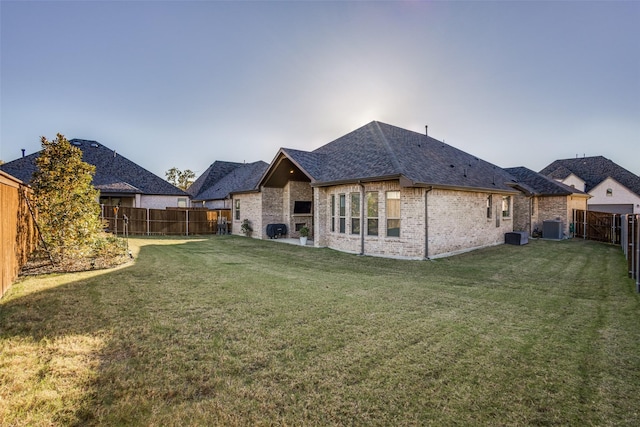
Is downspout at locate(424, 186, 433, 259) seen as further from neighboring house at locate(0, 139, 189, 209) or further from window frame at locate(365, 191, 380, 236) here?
neighboring house at locate(0, 139, 189, 209)

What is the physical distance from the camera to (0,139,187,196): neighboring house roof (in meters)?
23.8

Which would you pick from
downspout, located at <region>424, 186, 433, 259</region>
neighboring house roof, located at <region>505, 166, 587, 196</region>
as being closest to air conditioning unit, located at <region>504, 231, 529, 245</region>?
neighboring house roof, located at <region>505, 166, 587, 196</region>

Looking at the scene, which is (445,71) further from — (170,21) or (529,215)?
(529,215)

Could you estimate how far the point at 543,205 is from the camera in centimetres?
2284

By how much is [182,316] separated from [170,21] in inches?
458

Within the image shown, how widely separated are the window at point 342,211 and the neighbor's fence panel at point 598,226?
15644mm

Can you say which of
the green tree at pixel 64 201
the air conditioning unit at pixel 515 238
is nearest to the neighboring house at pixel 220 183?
the green tree at pixel 64 201

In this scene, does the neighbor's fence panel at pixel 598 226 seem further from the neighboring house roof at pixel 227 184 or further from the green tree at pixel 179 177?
the green tree at pixel 179 177

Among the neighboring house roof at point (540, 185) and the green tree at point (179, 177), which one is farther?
the green tree at point (179, 177)

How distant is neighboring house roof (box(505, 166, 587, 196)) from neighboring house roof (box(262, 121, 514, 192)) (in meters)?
4.44

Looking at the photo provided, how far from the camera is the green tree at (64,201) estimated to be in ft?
29.6

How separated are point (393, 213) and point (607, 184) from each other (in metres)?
40.9

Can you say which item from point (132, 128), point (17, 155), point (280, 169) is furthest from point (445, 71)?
point (17, 155)

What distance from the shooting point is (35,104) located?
48.8 ft
